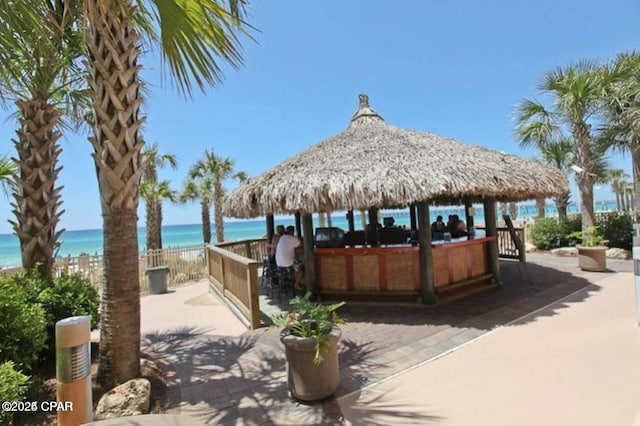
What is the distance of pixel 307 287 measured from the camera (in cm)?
721

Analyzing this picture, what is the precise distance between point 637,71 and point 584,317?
8680 mm

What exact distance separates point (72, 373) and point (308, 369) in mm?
2023

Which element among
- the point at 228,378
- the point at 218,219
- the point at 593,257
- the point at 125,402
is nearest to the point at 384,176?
the point at 228,378

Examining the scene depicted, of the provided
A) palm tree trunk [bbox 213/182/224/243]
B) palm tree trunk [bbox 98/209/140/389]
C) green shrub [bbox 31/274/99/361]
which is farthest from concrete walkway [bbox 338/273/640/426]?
palm tree trunk [bbox 213/182/224/243]

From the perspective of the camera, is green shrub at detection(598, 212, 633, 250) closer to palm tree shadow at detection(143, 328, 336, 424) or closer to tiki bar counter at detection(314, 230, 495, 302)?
tiki bar counter at detection(314, 230, 495, 302)

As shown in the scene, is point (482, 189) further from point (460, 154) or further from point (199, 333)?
point (199, 333)

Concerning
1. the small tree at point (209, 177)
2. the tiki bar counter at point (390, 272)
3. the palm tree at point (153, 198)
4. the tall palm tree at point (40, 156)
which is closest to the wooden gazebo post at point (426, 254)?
the tiki bar counter at point (390, 272)

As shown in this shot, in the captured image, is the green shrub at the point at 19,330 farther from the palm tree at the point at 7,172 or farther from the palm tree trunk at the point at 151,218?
the palm tree trunk at the point at 151,218

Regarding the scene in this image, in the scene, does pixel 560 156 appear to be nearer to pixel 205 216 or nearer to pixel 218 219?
pixel 218 219

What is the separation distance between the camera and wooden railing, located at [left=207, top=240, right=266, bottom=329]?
564cm

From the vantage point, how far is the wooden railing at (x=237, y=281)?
18.5 feet

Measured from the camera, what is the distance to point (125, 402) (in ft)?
9.75

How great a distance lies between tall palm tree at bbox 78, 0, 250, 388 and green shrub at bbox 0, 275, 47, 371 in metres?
0.62

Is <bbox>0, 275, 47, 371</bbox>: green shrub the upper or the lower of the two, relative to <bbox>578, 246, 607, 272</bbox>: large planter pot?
upper
